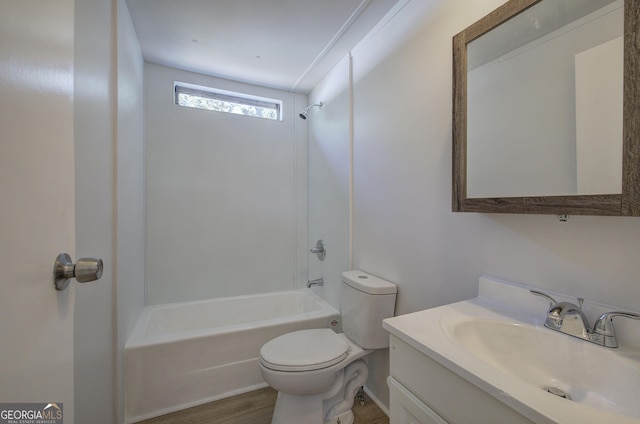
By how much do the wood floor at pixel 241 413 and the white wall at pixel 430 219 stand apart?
13cm

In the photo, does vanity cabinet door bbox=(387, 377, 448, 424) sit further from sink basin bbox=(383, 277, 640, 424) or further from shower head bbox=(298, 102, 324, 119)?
shower head bbox=(298, 102, 324, 119)

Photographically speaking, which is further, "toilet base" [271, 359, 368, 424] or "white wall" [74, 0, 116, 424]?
"toilet base" [271, 359, 368, 424]

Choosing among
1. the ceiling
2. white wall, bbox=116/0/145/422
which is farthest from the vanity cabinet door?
the ceiling

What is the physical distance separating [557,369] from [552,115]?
2.58 ft

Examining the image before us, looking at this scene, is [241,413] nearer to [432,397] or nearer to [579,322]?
[432,397]

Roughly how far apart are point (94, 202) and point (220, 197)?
1.35 metres

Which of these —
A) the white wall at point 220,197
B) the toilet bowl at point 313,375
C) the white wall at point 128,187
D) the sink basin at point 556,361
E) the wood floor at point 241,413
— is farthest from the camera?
the white wall at point 220,197

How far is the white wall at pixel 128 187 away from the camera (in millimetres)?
1467

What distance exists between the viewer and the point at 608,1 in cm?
71

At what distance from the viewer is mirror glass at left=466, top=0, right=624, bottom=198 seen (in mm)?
715

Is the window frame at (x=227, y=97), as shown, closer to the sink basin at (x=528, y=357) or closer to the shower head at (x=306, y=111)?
the shower head at (x=306, y=111)

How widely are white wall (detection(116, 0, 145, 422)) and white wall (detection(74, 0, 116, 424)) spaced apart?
0.08 metres

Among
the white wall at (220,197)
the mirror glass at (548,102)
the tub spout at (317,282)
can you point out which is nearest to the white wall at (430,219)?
the mirror glass at (548,102)

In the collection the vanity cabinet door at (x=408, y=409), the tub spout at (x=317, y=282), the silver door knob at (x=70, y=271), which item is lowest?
the tub spout at (x=317, y=282)
